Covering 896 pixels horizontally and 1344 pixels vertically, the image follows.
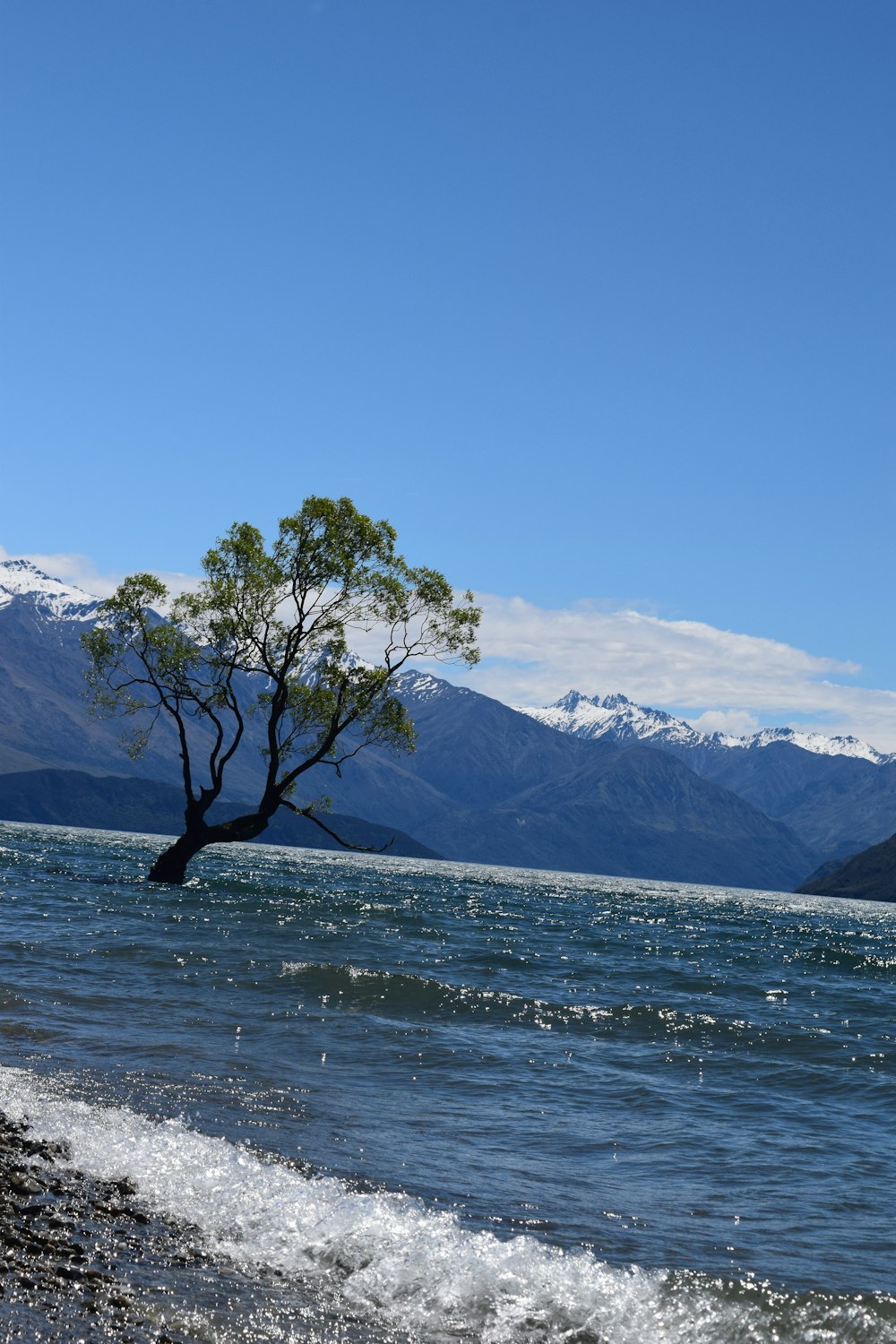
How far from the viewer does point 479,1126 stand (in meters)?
15.4

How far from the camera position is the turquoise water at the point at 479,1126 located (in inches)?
388

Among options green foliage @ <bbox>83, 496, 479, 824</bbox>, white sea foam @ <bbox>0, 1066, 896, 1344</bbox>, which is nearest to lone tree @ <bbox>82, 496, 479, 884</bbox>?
green foliage @ <bbox>83, 496, 479, 824</bbox>

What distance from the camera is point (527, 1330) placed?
9.06 metres

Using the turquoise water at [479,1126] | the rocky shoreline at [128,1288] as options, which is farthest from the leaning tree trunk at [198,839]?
the rocky shoreline at [128,1288]

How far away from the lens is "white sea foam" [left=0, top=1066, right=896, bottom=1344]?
9266 millimetres

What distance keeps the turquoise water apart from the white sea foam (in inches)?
1.2

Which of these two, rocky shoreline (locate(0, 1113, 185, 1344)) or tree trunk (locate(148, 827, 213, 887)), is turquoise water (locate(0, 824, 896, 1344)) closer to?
rocky shoreline (locate(0, 1113, 185, 1344))

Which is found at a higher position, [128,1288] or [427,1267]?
[128,1288]

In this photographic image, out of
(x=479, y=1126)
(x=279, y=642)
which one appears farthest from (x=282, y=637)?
(x=479, y=1126)

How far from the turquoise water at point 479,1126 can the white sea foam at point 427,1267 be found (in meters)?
0.03

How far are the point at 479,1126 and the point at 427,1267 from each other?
5555 millimetres

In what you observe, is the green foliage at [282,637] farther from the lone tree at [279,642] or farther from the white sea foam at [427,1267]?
the white sea foam at [427,1267]

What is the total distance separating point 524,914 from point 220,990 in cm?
4739

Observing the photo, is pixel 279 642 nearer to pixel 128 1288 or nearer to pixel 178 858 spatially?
pixel 178 858
